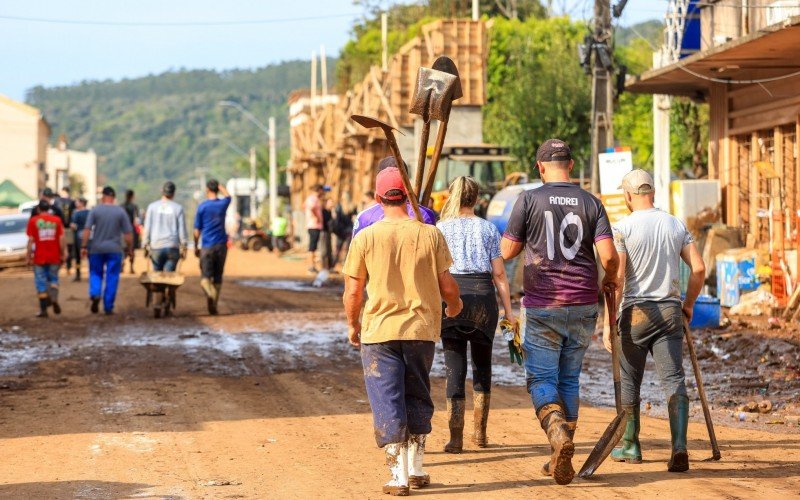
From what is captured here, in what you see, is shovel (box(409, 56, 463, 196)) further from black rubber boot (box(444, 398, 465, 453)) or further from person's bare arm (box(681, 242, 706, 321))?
person's bare arm (box(681, 242, 706, 321))

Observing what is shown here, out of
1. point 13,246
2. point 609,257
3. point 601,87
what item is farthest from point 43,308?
point 13,246

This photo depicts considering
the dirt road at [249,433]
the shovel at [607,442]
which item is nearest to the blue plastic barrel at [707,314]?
the dirt road at [249,433]

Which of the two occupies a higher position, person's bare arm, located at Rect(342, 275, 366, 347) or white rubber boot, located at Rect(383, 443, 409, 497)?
person's bare arm, located at Rect(342, 275, 366, 347)

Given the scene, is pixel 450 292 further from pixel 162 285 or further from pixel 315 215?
pixel 315 215

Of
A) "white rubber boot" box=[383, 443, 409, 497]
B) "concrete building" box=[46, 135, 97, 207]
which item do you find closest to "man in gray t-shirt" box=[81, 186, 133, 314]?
"white rubber boot" box=[383, 443, 409, 497]

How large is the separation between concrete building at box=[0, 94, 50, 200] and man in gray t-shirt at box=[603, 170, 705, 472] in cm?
8372

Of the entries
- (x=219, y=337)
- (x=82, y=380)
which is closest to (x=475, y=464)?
(x=82, y=380)

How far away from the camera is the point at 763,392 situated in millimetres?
11883

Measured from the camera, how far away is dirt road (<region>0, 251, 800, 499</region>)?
7.47 metres

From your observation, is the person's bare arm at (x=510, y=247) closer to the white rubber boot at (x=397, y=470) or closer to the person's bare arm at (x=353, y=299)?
the person's bare arm at (x=353, y=299)

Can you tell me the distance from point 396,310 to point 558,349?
1.18 meters

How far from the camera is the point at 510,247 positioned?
7.92 m

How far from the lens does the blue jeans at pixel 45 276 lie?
1947cm

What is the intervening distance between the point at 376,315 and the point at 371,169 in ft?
128
